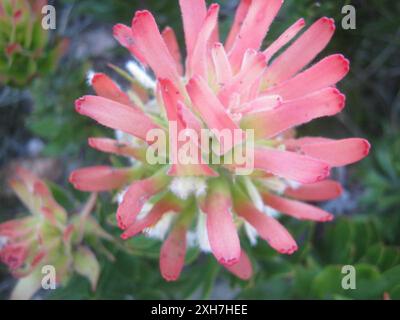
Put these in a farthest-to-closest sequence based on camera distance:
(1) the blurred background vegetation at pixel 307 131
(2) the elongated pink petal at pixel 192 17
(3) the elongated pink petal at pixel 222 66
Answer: (1) the blurred background vegetation at pixel 307 131 < (2) the elongated pink petal at pixel 192 17 < (3) the elongated pink petal at pixel 222 66

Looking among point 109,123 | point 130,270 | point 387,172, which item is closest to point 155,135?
point 109,123

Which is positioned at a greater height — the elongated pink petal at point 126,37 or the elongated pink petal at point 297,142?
the elongated pink petal at point 126,37

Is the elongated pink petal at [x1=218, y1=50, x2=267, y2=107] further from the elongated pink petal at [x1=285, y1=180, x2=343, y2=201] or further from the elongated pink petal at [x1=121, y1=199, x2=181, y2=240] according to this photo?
the elongated pink petal at [x1=285, y1=180, x2=343, y2=201]
